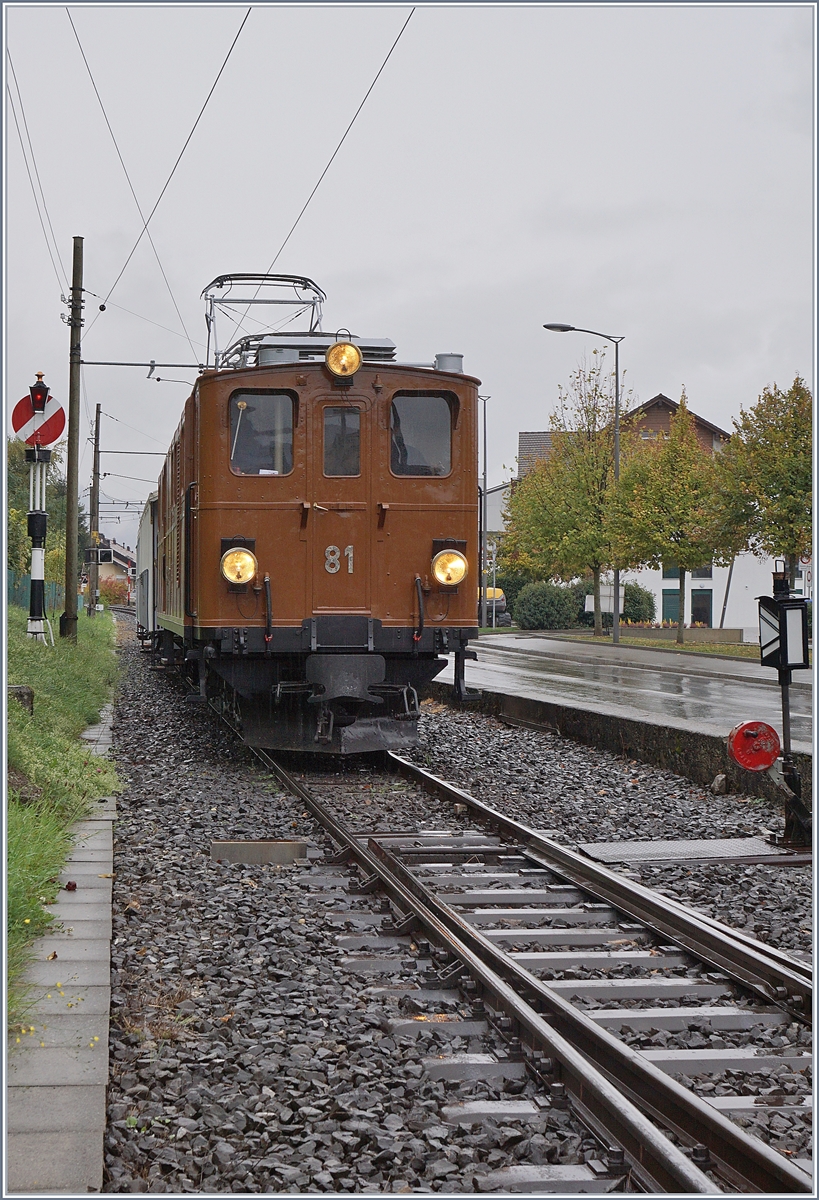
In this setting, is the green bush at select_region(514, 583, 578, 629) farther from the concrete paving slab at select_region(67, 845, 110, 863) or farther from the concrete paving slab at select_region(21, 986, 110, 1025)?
the concrete paving slab at select_region(21, 986, 110, 1025)

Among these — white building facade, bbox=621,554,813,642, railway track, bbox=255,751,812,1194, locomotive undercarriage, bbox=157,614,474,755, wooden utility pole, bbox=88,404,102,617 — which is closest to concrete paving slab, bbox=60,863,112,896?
railway track, bbox=255,751,812,1194

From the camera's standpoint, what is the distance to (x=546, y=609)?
4847 centimetres

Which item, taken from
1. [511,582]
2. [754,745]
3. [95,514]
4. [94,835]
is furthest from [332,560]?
[511,582]

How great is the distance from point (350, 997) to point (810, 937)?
2265 mm

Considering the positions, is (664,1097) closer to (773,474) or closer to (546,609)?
(773,474)

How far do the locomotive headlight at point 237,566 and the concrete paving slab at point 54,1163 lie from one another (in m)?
7.03

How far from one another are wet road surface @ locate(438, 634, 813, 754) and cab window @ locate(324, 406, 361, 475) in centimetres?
391

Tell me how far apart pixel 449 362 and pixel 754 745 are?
188 inches

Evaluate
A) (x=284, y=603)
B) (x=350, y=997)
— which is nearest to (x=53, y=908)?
(x=350, y=997)

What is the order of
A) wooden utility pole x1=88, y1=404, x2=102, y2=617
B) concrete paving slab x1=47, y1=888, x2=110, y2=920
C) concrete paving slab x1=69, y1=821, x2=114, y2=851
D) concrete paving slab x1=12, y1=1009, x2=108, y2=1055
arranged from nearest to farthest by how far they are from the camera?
1. concrete paving slab x1=12, y1=1009, x2=108, y2=1055
2. concrete paving slab x1=47, y1=888, x2=110, y2=920
3. concrete paving slab x1=69, y1=821, x2=114, y2=851
4. wooden utility pole x1=88, y1=404, x2=102, y2=617

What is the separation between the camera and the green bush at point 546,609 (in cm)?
4847

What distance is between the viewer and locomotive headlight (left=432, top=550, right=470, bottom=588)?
412 inches

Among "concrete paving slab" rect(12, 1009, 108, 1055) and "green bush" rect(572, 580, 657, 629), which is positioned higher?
"green bush" rect(572, 580, 657, 629)

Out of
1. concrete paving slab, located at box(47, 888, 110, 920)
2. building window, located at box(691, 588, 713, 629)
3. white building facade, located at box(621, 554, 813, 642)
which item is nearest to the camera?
concrete paving slab, located at box(47, 888, 110, 920)
